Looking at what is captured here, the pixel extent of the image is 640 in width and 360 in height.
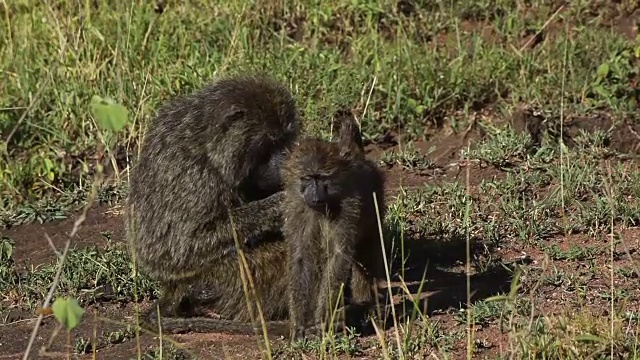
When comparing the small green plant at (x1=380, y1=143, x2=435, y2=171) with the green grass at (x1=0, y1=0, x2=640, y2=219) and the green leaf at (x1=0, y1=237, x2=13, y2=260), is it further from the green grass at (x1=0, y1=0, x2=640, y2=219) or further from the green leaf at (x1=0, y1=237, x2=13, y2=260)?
the green leaf at (x1=0, y1=237, x2=13, y2=260)

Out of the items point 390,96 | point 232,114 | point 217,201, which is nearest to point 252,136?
point 232,114

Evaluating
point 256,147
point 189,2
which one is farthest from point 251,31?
point 256,147

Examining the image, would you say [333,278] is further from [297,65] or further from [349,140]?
[297,65]

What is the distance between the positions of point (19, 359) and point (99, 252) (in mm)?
1281

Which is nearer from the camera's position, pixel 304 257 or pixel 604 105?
pixel 304 257

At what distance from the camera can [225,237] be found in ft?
19.9

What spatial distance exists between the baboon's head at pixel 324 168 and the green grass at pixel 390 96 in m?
1.27

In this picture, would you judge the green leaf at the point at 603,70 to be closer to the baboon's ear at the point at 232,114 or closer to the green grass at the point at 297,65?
the green grass at the point at 297,65

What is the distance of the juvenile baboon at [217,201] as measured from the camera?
19.8 ft

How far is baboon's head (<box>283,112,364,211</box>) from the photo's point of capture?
545cm

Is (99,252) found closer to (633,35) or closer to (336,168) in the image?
(336,168)

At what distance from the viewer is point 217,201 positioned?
19.9 feet

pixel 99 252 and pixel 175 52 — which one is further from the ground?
pixel 175 52

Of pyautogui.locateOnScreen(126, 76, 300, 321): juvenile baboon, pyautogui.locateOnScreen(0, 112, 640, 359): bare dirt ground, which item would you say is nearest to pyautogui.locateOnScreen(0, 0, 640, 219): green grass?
pyautogui.locateOnScreen(0, 112, 640, 359): bare dirt ground
